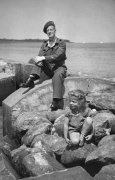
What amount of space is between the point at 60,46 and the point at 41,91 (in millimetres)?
710

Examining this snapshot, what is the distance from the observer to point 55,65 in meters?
4.07

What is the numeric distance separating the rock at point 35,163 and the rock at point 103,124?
1.99ft

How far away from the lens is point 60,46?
400 cm

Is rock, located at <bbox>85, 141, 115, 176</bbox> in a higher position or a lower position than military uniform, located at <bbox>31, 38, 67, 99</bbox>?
lower

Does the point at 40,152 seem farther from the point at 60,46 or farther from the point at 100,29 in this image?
the point at 100,29

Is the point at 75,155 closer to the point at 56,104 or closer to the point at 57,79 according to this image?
the point at 56,104

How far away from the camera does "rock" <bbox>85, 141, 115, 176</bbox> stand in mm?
2469

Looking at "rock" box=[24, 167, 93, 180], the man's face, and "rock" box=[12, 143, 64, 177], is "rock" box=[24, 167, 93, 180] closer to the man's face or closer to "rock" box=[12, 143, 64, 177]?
"rock" box=[12, 143, 64, 177]

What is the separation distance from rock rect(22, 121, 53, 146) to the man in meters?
0.46

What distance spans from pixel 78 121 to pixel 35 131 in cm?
69

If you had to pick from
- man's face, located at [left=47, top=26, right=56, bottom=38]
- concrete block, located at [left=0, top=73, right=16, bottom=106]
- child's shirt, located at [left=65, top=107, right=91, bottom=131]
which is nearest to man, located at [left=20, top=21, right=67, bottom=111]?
man's face, located at [left=47, top=26, right=56, bottom=38]

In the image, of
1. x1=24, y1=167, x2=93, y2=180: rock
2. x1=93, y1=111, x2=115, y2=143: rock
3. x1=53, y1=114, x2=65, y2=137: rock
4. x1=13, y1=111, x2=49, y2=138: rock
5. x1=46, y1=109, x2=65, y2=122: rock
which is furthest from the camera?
x1=46, y1=109, x2=65, y2=122: rock

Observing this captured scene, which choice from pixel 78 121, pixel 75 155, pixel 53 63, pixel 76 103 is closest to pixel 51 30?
pixel 53 63

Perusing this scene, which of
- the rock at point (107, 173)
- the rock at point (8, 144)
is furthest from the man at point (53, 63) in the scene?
the rock at point (107, 173)
